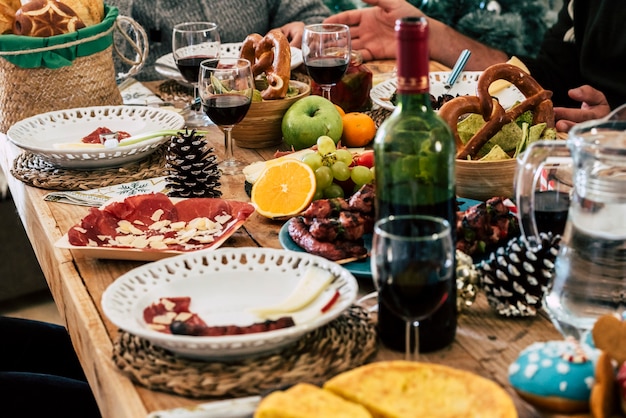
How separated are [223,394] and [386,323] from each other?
206 mm

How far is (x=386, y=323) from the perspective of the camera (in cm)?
100

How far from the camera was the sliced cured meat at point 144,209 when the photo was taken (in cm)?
134

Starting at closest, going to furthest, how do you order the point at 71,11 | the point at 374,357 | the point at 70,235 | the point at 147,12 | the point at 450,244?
the point at 450,244
the point at 374,357
the point at 70,235
the point at 71,11
the point at 147,12

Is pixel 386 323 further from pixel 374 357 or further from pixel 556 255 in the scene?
pixel 556 255

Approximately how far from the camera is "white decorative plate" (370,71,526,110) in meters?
1.86

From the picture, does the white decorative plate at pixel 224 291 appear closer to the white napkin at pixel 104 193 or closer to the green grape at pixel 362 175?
the green grape at pixel 362 175

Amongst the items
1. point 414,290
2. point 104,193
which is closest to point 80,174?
point 104,193

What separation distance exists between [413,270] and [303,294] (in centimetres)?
21

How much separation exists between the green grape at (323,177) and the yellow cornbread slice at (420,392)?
0.57 metres

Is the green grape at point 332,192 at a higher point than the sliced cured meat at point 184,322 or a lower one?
lower

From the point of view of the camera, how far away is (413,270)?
2.79 ft

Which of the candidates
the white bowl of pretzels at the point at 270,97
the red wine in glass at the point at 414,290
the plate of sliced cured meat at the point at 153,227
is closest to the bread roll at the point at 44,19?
the white bowl of pretzels at the point at 270,97

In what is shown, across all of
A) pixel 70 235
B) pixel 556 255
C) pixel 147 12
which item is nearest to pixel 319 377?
pixel 556 255

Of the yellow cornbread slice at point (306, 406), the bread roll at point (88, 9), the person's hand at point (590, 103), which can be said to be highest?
the bread roll at point (88, 9)
